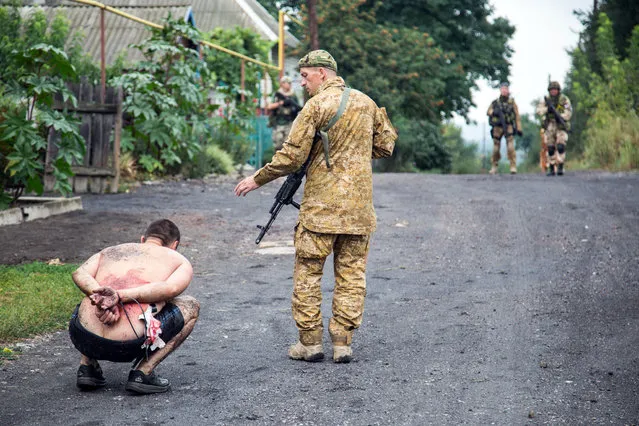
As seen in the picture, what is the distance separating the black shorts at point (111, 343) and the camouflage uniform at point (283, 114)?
15.5m

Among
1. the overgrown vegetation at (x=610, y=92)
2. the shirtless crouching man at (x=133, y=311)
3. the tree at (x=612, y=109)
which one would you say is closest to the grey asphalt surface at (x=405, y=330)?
the shirtless crouching man at (x=133, y=311)

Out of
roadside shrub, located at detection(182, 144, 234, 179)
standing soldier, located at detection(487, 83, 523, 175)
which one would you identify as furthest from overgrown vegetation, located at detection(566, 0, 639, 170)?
roadside shrub, located at detection(182, 144, 234, 179)

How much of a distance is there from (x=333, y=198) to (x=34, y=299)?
115 inches

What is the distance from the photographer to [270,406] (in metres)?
4.84

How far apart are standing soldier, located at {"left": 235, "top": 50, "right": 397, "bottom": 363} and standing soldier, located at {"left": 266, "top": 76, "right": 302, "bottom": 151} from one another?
14.3 m

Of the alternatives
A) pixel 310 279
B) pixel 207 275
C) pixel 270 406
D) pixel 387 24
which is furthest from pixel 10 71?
pixel 387 24

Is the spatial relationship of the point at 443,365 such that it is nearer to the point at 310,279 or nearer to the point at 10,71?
the point at 310,279

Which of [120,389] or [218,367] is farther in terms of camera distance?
[218,367]

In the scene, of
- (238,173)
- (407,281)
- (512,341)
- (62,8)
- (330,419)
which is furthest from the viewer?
(62,8)

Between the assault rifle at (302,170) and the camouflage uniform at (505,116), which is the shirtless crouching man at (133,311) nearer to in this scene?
the assault rifle at (302,170)

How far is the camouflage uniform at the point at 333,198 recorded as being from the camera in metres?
5.84

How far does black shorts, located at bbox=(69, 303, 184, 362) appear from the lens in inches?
193

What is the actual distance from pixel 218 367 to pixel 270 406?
0.99 meters

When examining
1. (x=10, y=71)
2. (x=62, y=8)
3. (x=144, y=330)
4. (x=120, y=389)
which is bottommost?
(x=120, y=389)
